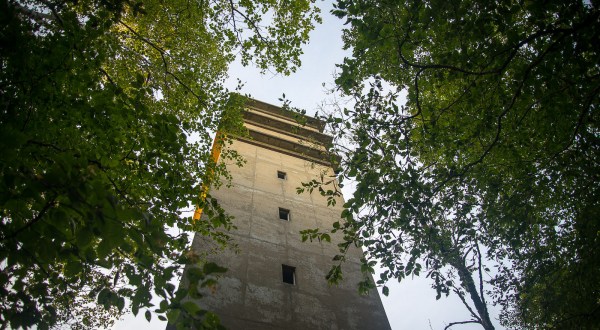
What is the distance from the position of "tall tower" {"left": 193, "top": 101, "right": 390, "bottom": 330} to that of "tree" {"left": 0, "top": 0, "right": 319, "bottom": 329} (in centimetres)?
268

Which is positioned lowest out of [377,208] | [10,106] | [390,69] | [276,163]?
[10,106]

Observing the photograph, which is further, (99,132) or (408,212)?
(408,212)

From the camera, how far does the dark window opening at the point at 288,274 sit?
12.1m

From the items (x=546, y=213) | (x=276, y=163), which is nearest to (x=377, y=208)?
(x=546, y=213)

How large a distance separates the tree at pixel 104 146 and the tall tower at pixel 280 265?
2677mm

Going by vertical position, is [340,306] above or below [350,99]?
below

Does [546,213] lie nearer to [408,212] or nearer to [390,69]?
[408,212]

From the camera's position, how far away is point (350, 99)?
857cm

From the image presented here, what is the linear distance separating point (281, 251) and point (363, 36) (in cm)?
892

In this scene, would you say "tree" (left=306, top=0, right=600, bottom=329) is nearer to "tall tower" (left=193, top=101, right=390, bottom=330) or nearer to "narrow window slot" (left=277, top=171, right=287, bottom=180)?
"tall tower" (left=193, top=101, right=390, bottom=330)

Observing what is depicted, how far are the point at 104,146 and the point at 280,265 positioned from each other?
7.55 meters

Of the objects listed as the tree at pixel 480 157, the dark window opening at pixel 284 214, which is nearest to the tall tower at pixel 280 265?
the dark window opening at pixel 284 214

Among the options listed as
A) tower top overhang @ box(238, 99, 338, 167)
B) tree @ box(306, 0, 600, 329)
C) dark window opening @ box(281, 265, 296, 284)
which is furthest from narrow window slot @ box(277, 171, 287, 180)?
tree @ box(306, 0, 600, 329)

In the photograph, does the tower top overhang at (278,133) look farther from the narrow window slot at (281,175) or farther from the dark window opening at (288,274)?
the dark window opening at (288,274)
